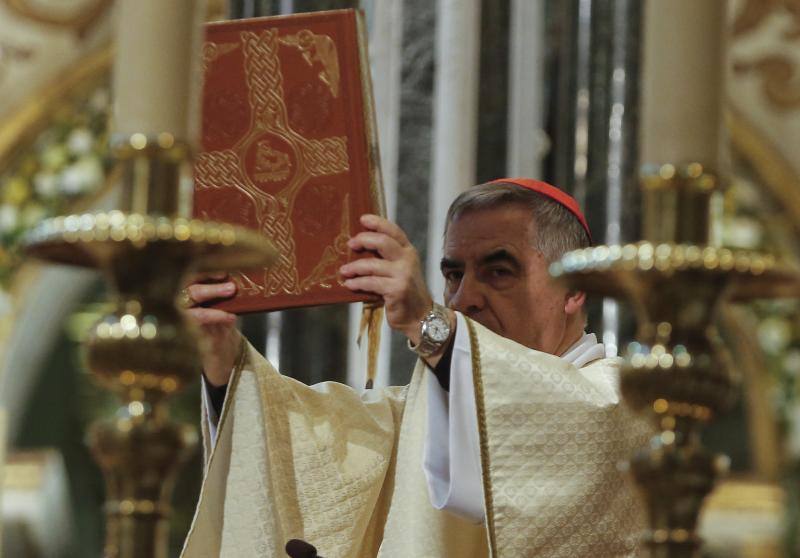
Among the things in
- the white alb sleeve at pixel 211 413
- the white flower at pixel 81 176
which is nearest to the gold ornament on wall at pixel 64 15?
the white flower at pixel 81 176

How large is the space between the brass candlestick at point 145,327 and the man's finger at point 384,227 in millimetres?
1235

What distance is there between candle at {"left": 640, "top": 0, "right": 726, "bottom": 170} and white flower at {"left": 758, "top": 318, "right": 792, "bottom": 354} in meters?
3.99

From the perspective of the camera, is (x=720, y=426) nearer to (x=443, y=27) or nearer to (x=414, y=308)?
(x=443, y=27)

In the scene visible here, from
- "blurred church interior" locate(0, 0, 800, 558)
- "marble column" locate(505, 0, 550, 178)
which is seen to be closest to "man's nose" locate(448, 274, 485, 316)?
"blurred church interior" locate(0, 0, 800, 558)

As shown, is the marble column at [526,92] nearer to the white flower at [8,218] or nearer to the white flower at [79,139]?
the white flower at [79,139]

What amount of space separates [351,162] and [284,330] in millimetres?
1950

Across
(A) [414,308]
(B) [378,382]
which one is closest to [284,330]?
(B) [378,382]

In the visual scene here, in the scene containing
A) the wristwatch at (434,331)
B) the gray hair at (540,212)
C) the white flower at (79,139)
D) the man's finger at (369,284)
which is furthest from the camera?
the white flower at (79,139)

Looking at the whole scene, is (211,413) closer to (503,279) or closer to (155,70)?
(503,279)

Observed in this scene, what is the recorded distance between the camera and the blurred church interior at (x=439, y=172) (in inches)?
178

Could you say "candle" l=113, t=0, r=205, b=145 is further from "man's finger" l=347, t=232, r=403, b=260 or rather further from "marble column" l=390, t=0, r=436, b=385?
"marble column" l=390, t=0, r=436, b=385

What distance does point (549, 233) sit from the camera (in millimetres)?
3369

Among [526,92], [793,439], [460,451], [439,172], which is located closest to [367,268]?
[460,451]

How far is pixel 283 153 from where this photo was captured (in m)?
2.75
